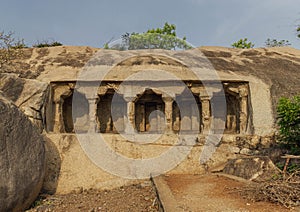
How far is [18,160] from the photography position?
19.1ft

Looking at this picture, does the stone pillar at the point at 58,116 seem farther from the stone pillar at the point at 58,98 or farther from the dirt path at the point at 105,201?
the dirt path at the point at 105,201

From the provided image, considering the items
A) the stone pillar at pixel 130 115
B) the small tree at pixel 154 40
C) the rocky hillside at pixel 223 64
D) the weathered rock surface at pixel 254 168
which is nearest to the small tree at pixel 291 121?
the weathered rock surface at pixel 254 168

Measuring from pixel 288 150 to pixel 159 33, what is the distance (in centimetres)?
2692

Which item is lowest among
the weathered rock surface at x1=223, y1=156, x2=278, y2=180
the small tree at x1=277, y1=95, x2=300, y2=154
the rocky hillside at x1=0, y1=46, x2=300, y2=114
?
the weathered rock surface at x1=223, y1=156, x2=278, y2=180

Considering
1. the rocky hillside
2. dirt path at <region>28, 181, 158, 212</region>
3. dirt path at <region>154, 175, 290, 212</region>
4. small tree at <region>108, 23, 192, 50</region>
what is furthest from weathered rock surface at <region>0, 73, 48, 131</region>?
small tree at <region>108, 23, 192, 50</region>

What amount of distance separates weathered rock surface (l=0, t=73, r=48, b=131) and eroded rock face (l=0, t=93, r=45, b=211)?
3.78 meters

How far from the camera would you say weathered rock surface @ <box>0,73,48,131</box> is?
972cm

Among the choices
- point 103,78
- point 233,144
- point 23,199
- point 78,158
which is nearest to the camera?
point 23,199

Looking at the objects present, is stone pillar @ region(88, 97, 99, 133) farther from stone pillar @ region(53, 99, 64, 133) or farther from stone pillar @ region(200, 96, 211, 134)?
stone pillar @ region(200, 96, 211, 134)

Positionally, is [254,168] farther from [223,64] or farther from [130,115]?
[223,64]

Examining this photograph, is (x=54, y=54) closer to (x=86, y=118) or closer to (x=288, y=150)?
(x=86, y=118)

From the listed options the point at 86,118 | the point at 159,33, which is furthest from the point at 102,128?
the point at 159,33

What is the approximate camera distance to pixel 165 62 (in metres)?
13.3

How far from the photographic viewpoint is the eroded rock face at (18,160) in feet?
18.0
